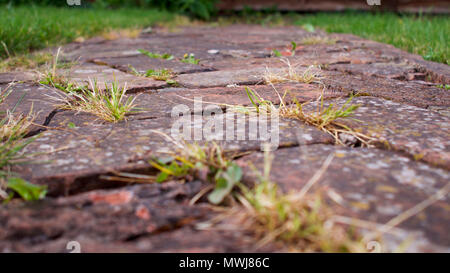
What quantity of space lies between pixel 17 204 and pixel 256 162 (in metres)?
0.57

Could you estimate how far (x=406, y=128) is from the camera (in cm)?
136

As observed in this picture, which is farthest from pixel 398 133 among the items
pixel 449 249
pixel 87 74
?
pixel 87 74

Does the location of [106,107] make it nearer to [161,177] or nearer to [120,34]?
[161,177]

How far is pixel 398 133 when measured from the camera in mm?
1308

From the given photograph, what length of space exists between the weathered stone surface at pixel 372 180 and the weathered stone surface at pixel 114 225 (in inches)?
8.9

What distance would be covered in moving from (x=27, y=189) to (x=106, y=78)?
1.41 metres

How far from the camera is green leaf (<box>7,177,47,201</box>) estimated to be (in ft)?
3.16

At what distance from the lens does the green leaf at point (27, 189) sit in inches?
38.0

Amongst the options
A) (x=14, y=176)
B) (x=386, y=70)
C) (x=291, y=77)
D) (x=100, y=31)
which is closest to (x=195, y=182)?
(x=14, y=176)

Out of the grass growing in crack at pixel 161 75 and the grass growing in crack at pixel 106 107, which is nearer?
the grass growing in crack at pixel 106 107

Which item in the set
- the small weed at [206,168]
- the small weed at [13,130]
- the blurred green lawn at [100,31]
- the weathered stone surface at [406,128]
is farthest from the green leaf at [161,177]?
the blurred green lawn at [100,31]

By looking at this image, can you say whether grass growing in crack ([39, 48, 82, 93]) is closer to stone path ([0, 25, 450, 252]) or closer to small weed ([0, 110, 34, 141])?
stone path ([0, 25, 450, 252])

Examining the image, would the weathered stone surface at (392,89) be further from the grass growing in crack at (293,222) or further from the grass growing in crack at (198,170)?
the grass growing in crack at (293,222)

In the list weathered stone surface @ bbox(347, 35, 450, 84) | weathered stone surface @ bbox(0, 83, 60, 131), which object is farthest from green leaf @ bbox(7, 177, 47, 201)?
weathered stone surface @ bbox(347, 35, 450, 84)
